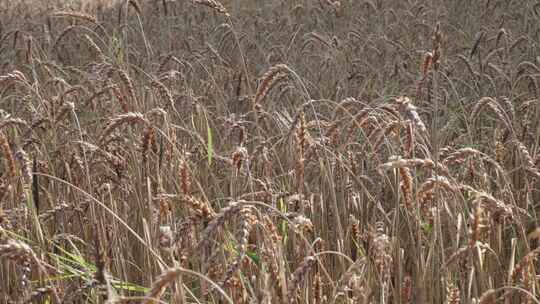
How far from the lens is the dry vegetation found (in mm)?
1689

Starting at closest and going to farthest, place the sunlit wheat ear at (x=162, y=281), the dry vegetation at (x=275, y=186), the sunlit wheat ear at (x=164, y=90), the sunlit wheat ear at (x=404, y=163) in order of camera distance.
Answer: the sunlit wheat ear at (x=162, y=281) → the sunlit wheat ear at (x=404, y=163) → the dry vegetation at (x=275, y=186) → the sunlit wheat ear at (x=164, y=90)

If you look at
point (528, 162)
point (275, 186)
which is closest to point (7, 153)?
point (275, 186)

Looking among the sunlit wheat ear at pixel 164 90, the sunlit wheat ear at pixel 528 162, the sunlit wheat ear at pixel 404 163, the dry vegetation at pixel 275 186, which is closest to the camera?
the sunlit wheat ear at pixel 404 163

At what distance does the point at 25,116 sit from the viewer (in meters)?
3.99

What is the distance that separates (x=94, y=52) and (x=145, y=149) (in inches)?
168

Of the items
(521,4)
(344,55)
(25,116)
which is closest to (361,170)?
(344,55)

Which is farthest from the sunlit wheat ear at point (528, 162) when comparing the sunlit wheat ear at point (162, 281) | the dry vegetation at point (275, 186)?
the sunlit wheat ear at point (162, 281)

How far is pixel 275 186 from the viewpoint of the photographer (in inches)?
112

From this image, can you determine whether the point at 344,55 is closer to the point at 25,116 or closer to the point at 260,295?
the point at 25,116

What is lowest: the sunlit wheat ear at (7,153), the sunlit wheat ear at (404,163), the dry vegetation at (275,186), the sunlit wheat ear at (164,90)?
the dry vegetation at (275,186)

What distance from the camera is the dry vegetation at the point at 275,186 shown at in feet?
5.54

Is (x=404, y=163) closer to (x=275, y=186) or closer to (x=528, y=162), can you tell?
(x=528, y=162)

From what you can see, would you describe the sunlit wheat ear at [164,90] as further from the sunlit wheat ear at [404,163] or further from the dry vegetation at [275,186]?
Answer: the sunlit wheat ear at [404,163]

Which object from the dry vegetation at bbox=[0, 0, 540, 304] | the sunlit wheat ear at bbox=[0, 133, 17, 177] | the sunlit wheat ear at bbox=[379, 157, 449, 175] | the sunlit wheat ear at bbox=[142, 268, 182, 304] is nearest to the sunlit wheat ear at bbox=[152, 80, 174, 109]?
the dry vegetation at bbox=[0, 0, 540, 304]
